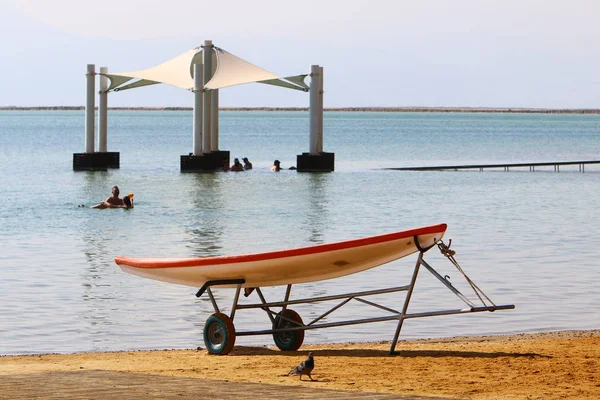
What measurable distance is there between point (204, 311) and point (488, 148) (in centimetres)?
9300

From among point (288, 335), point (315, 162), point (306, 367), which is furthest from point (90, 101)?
point (306, 367)

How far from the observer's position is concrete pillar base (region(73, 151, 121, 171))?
185 feet

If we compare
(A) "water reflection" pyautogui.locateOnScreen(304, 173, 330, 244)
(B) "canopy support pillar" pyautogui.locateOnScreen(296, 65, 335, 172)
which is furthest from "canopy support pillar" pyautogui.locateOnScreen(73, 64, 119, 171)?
(A) "water reflection" pyautogui.locateOnScreen(304, 173, 330, 244)

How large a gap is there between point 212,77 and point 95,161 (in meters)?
7.58

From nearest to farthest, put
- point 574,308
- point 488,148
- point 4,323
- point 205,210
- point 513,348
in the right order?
point 513,348 < point 4,323 < point 574,308 < point 205,210 < point 488,148

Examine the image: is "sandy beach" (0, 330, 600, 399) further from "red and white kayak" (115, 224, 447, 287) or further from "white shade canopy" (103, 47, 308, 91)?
"white shade canopy" (103, 47, 308, 91)

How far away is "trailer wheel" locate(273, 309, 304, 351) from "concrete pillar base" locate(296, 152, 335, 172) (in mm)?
40997

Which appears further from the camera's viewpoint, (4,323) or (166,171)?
(166,171)

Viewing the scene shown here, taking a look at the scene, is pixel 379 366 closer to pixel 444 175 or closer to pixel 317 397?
pixel 317 397

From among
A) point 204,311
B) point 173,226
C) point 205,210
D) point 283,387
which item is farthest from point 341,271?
point 205,210

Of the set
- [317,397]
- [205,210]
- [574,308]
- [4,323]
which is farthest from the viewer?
[205,210]

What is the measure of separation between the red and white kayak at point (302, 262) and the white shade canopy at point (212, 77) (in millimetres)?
39013

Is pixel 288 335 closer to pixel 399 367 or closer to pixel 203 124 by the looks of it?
pixel 399 367

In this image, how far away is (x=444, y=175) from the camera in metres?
58.7
